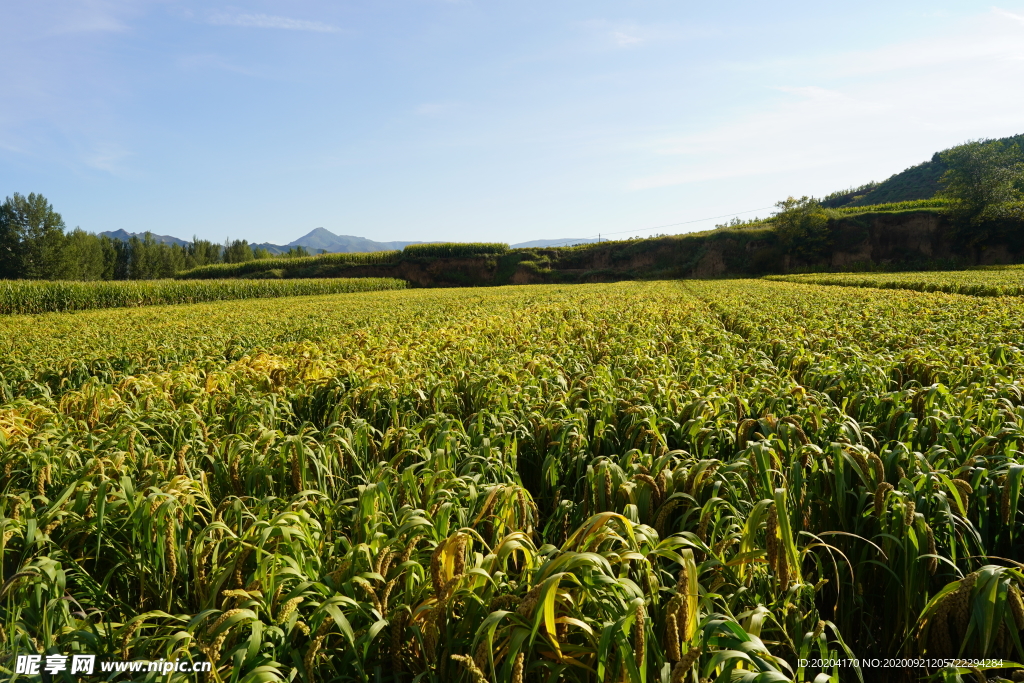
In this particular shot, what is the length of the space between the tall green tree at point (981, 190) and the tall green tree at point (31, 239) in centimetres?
12573

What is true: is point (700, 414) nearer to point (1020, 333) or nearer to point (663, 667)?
point (663, 667)

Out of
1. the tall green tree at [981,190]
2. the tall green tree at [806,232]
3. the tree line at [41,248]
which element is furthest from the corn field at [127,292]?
the tall green tree at [981,190]

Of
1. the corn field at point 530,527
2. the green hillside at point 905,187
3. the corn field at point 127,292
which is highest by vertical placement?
the green hillside at point 905,187

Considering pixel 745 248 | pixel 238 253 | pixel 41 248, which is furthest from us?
pixel 238 253

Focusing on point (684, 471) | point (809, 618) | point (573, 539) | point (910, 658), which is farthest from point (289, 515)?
point (910, 658)

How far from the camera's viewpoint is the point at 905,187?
3770 inches

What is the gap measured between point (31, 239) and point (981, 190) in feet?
433

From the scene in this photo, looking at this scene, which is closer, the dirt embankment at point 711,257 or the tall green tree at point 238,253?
the dirt embankment at point 711,257

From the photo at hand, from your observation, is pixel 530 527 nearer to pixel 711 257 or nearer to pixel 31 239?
pixel 711 257

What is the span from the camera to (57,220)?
84750mm

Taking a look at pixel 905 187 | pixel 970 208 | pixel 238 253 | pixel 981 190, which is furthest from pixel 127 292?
pixel 905 187

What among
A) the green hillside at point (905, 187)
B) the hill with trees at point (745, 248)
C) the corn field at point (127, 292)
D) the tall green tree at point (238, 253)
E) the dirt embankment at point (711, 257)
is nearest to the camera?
the corn field at point (127, 292)

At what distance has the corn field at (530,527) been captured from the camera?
1885 mm

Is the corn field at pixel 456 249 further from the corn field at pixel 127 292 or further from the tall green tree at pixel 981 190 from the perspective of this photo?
the tall green tree at pixel 981 190
